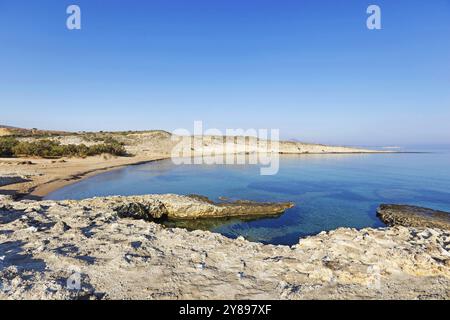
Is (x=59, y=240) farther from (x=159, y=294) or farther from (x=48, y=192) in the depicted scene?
(x=48, y=192)

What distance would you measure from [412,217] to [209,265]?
1404 cm

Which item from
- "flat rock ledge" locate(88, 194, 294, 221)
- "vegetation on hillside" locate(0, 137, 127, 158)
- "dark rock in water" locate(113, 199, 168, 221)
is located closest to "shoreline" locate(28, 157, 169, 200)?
"flat rock ledge" locate(88, 194, 294, 221)

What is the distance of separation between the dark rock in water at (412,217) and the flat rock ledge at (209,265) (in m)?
6.74

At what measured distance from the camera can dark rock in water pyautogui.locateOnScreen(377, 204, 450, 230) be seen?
1407 centimetres

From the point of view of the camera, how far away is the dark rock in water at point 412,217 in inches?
554

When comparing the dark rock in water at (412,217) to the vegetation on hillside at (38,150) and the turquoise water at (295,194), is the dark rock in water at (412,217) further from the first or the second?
the vegetation on hillside at (38,150)

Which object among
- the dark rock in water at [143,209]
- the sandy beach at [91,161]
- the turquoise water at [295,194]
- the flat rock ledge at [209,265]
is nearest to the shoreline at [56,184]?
the sandy beach at [91,161]

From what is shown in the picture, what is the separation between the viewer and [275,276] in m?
6.24

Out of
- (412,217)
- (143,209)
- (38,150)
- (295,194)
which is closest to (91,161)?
(38,150)

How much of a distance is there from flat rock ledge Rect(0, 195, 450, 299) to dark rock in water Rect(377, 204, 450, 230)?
22.1 feet

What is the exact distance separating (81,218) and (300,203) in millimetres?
14593

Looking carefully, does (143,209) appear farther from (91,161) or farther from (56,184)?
(91,161)

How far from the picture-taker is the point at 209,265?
6836mm
